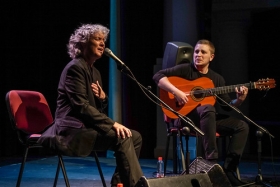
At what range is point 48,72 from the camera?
22.8 feet

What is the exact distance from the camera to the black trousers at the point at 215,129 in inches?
166

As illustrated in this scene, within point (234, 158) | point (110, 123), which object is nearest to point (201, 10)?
point (234, 158)

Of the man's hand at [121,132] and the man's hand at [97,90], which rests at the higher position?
the man's hand at [97,90]

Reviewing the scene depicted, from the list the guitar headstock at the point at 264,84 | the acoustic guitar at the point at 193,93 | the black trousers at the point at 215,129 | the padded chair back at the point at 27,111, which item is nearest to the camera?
the padded chair back at the point at 27,111

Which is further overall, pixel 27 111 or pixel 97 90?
pixel 27 111

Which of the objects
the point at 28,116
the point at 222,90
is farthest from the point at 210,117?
the point at 28,116

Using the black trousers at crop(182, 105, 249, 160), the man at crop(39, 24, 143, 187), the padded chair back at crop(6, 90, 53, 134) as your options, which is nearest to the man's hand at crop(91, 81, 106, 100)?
the man at crop(39, 24, 143, 187)

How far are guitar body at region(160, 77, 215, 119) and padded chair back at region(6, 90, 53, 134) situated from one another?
1.25 meters

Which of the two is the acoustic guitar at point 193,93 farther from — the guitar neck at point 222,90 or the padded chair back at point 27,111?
the padded chair back at point 27,111

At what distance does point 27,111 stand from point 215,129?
1.61 meters

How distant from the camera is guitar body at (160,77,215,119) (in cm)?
464

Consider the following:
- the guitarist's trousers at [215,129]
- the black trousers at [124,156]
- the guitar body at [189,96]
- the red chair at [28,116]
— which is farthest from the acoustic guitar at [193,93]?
the black trousers at [124,156]

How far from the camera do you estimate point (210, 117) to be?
4301mm

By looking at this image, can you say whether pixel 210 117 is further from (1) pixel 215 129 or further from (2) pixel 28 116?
(2) pixel 28 116
